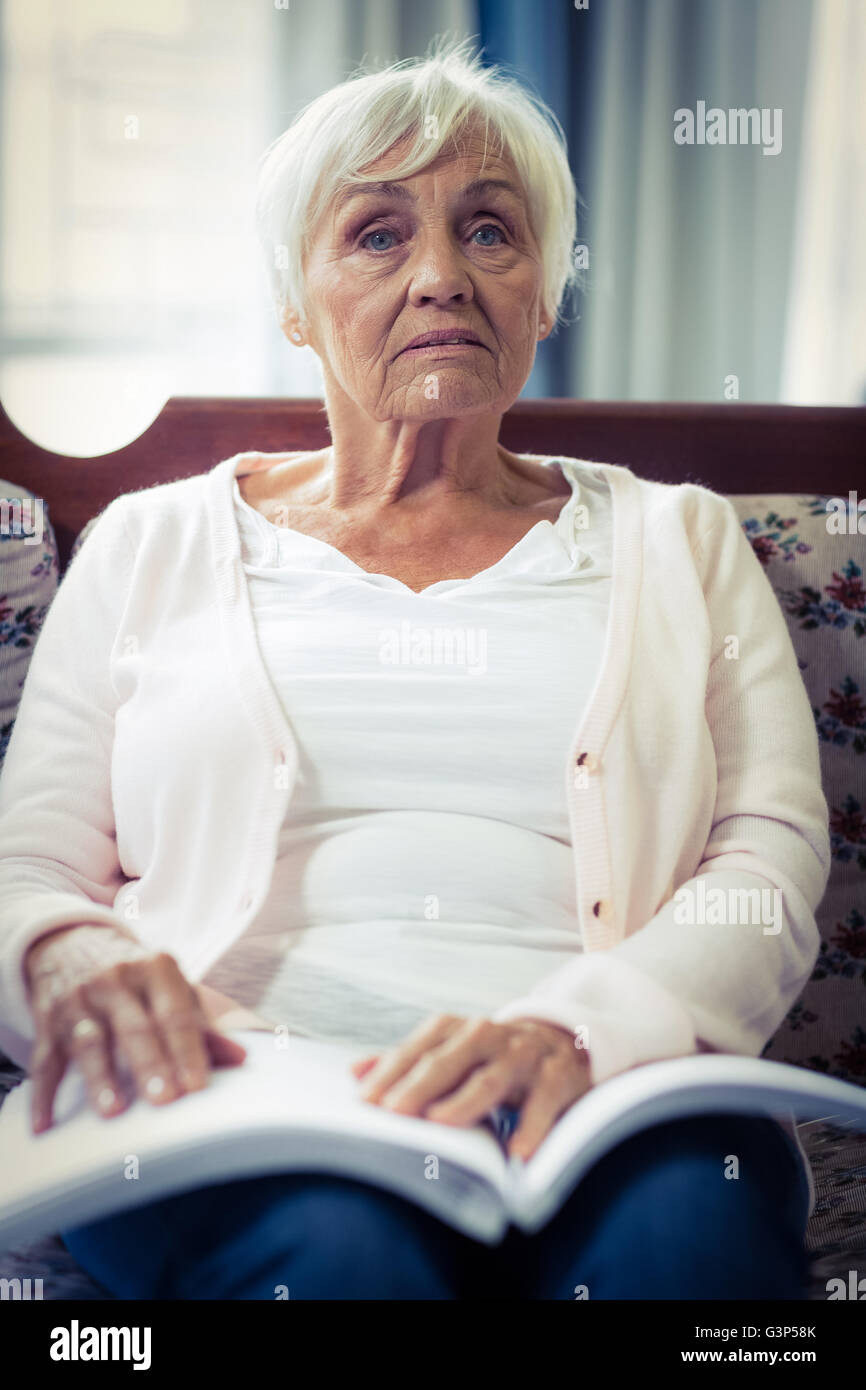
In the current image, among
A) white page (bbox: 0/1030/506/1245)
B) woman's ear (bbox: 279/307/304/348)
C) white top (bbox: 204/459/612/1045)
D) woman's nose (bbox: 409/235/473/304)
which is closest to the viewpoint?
white page (bbox: 0/1030/506/1245)

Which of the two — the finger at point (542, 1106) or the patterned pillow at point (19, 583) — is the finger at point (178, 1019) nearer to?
the finger at point (542, 1106)

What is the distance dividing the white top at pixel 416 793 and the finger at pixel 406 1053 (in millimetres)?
38

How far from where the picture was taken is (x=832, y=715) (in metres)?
1.04

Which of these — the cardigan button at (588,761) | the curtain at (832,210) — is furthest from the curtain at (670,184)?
the cardigan button at (588,761)

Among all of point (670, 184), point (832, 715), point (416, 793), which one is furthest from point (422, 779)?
point (670, 184)

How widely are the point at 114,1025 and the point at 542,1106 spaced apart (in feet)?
0.84

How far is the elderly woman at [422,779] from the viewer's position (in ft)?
2.02

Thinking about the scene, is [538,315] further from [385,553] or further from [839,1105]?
[839,1105]

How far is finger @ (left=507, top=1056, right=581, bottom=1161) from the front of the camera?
608 millimetres

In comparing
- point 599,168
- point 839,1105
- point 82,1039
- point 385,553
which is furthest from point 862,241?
point 82,1039

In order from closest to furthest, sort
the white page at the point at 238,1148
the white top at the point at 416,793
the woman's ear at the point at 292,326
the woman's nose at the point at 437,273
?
the white page at the point at 238,1148 < the white top at the point at 416,793 < the woman's nose at the point at 437,273 < the woman's ear at the point at 292,326

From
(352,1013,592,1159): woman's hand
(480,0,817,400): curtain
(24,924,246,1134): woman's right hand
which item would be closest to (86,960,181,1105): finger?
(24,924,246,1134): woman's right hand

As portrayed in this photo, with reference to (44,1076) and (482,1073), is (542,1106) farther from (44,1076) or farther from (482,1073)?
(44,1076)

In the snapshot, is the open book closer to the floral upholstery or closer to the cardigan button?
the cardigan button
